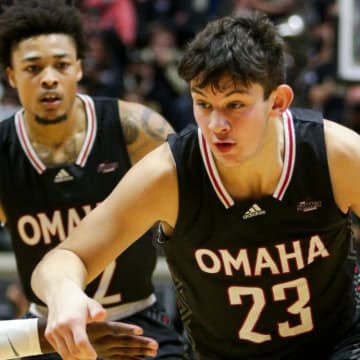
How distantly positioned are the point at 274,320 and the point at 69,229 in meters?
1.35

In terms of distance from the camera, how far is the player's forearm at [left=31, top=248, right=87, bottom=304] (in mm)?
3192

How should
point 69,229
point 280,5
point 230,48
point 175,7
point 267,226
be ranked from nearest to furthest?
1. point 230,48
2. point 267,226
3. point 69,229
4. point 280,5
5. point 175,7

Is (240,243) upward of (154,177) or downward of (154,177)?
downward

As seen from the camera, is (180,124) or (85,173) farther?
(180,124)

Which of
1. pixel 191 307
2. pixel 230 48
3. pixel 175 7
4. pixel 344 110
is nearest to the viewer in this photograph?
pixel 230 48

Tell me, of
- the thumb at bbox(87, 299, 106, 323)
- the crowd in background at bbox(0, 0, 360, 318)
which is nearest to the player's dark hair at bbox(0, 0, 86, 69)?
the thumb at bbox(87, 299, 106, 323)

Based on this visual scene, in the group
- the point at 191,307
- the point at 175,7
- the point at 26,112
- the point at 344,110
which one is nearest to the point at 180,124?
the point at 344,110

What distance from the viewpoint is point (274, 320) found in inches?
149

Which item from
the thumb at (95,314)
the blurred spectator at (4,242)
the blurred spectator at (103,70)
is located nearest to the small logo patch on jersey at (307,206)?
the thumb at (95,314)

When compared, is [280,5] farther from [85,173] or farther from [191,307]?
[191,307]

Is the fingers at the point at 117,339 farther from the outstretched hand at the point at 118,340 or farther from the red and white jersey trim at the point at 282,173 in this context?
the red and white jersey trim at the point at 282,173

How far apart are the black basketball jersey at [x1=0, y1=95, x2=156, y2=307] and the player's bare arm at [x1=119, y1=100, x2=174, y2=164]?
1.7 inches

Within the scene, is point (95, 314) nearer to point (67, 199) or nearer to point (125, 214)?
point (125, 214)

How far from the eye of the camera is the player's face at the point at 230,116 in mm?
3318
